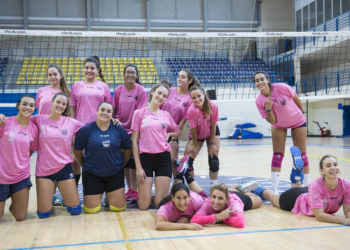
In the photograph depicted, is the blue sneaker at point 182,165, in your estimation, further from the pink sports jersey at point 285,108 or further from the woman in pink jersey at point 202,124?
the pink sports jersey at point 285,108

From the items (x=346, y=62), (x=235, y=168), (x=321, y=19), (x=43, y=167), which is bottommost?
(x=235, y=168)

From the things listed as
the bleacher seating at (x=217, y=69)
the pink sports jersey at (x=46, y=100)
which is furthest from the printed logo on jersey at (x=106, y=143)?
the bleacher seating at (x=217, y=69)

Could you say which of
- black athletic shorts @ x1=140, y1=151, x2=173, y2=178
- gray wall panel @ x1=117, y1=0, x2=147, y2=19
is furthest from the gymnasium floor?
gray wall panel @ x1=117, y1=0, x2=147, y2=19

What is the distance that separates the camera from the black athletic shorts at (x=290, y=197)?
3229 mm

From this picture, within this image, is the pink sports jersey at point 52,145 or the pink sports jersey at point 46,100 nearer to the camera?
the pink sports jersey at point 52,145

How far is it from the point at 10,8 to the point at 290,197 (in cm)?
1724

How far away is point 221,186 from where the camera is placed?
2.85 m

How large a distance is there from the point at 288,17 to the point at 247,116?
6.57 meters

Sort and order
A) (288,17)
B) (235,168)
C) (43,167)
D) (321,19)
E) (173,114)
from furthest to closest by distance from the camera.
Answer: (288,17) < (321,19) < (235,168) < (173,114) < (43,167)

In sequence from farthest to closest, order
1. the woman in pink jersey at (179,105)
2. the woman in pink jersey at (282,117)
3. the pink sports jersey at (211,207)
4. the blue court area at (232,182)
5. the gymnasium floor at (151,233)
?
the blue court area at (232,182) < the woman in pink jersey at (179,105) < the woman in pink jersey at (282,117) < the pink sports jersey at (211,207) < the gymnasium floor at (151,233)

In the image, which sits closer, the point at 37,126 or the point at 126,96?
the point at 37,126

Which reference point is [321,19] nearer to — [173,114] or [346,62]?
[346,62]

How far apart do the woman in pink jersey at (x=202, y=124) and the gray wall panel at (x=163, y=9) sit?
1463 cm

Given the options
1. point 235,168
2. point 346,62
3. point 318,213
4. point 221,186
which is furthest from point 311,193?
point 346,62
